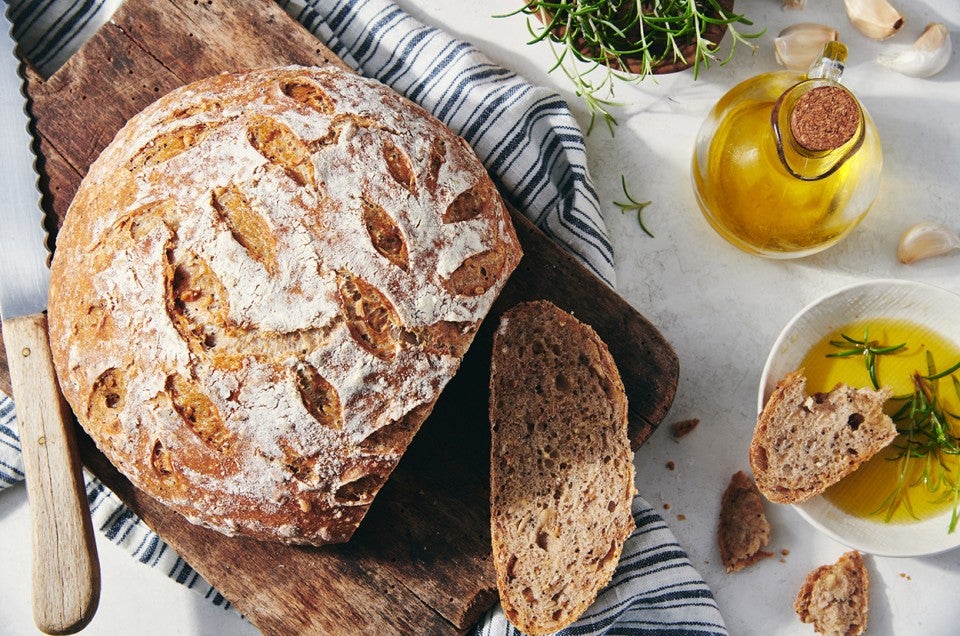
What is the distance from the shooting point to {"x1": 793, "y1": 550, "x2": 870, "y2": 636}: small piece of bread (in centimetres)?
224

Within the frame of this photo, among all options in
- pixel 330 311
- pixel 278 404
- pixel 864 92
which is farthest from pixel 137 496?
pixel 864 92

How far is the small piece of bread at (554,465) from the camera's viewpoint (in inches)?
80.7

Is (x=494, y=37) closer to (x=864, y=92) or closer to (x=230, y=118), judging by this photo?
(x=230, y=118)

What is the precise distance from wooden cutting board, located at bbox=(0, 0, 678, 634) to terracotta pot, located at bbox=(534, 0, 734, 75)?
542 mm

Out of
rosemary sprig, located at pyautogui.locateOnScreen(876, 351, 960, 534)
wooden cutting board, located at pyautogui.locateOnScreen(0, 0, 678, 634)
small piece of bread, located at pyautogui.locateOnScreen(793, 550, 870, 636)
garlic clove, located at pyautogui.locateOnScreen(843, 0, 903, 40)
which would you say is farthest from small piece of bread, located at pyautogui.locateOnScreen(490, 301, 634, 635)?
garlic clove, located at pyautogui.locateOnScreen(843, 0, 903, 40)

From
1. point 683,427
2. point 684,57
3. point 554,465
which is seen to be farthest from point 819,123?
point 554,465

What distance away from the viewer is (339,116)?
69.8 inches

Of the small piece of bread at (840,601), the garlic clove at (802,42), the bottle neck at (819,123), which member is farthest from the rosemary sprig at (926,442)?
the garlic clove at (802,42)

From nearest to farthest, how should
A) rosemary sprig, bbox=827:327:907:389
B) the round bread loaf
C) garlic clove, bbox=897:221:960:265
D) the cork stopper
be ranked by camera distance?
1. the round bread loaf
2. the cork stopper
3. rosemary sprig, bbox=827:327:907:389
4. garlic clove, bbox=897:221:960:265

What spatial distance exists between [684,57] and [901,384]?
1.09 metres

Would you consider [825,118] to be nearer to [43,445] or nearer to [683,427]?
[683,427]

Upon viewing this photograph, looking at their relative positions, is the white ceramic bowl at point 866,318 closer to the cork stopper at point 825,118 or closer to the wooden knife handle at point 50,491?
the cork stopper at point 825,118

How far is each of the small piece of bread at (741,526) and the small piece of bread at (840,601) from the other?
0.18 metres

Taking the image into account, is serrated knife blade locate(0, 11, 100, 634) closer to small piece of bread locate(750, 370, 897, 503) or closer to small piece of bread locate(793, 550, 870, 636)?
small piece of bread locate(750, 370, 897, 503)
